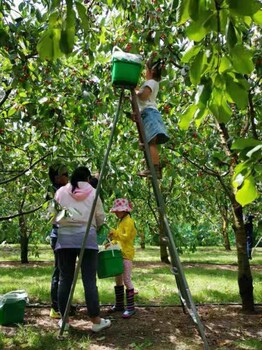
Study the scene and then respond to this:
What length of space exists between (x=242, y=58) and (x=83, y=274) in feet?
11.3

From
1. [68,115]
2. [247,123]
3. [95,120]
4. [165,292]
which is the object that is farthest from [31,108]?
[165,292]

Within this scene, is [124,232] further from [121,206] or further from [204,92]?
[204,92]

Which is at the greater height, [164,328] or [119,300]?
[119,300]

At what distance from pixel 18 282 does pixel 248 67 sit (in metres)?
7.71

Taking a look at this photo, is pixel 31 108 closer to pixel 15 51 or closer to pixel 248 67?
pixel 15 51

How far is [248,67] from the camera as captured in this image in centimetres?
103

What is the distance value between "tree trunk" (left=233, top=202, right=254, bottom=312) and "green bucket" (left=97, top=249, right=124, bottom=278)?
170cm

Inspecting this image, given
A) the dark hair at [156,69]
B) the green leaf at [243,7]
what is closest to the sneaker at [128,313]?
the dark hair at [156,69]

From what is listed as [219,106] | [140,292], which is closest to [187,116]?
[219,106]

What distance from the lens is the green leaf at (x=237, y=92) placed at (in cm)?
112

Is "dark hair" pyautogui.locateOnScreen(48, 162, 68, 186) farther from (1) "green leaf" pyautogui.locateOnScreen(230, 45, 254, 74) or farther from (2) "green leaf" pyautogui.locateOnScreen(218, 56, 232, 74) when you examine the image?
(1) "green leaf" pyautogui.locateOnScreen(230, 45, 254, 74)

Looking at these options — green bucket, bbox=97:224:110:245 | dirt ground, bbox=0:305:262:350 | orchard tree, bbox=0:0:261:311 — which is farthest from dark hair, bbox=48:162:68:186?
dirt ground, bbox=0:305:262:350

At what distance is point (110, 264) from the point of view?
4.49 metres

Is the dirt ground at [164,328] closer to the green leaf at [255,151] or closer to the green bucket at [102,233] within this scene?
the green bucket at [102,233]
